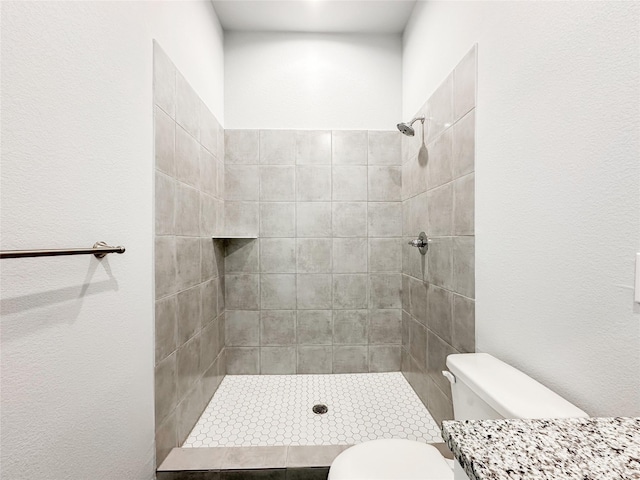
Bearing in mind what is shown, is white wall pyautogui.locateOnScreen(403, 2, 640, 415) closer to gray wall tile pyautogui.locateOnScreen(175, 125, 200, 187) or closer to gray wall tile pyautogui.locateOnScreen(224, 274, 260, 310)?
gray wall tile pyautogui.locateOnScreen(175, 125, 200, 187)

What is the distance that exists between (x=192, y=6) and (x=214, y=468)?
7.34ft

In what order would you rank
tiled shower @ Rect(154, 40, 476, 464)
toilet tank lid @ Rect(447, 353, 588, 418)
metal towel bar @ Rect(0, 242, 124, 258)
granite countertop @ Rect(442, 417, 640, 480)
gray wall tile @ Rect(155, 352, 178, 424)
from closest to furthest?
granite countertop @ Rect(442, 417, 640, 480), metal towel bar @ Rect(0, 242, 124, 258), toilet tank lid @ Rect(447, 353, 588, 418), gray wall tile @ Rect(155, 352, 178, 424), tiled shower @ Rect(154, 40, 476, 464)

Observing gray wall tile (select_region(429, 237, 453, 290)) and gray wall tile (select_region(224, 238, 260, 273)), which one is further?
gray wall tile (select_region(224, 238, 260, 273))

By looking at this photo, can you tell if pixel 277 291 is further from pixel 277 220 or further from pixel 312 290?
pixel 277 220

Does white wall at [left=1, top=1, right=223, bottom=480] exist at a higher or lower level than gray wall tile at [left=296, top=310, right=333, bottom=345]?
higher

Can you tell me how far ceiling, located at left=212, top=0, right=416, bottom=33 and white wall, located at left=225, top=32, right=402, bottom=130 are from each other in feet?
0.18

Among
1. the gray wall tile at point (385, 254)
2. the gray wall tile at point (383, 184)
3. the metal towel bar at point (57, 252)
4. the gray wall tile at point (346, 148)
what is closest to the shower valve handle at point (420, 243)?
the gray wall tile at point (385, 254)

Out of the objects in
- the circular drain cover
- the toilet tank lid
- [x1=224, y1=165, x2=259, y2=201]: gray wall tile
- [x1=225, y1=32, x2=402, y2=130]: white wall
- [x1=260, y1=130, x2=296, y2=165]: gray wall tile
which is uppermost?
[x1=225, y1=32, x2=402, y2=130]: white wall

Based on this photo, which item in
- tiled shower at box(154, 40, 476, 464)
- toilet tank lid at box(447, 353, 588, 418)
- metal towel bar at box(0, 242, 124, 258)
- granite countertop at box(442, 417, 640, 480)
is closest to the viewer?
granite countertop at box(442, 417, 640, 480)

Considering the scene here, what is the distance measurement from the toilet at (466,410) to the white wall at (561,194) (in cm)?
8

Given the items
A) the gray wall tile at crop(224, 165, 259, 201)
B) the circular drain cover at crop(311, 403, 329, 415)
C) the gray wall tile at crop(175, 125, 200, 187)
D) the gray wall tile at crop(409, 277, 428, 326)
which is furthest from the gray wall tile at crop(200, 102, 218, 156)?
the circular drain cover at crop(311, 403, 329, 415)

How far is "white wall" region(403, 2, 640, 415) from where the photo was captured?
25.9 inches

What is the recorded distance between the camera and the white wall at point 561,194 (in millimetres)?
658

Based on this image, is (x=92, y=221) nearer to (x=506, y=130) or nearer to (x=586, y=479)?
(x=586, y=479)
